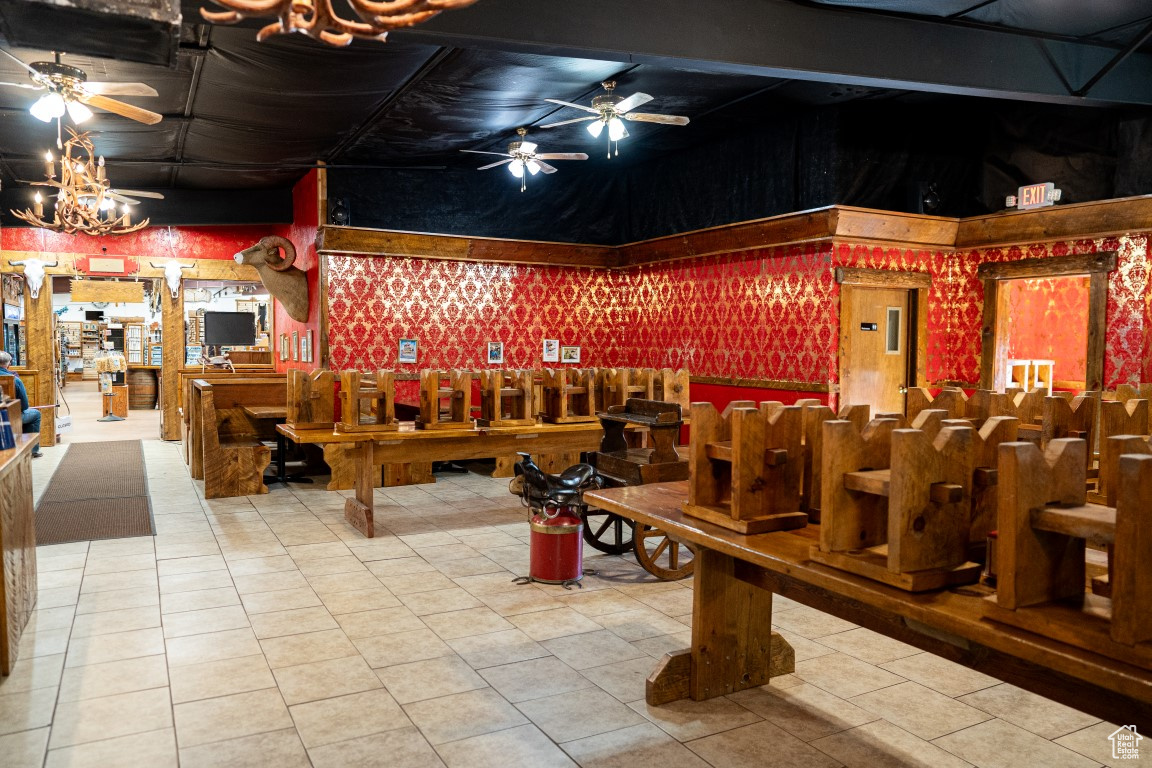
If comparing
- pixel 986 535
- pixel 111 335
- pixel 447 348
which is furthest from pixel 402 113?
pixel 111 335

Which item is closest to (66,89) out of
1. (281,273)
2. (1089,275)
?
(281,273)

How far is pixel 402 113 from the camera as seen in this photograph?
7.73 meters

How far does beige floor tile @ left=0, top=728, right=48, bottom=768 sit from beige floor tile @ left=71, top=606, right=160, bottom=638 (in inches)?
46.1

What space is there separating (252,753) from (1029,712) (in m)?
3.27

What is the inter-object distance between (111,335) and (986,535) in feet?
96.9

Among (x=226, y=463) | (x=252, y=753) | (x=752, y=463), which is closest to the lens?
(x=752, y=463)

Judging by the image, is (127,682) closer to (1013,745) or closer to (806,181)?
(1013,745)

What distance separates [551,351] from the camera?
1118 cm

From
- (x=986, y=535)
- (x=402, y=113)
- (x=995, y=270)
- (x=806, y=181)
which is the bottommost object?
(x=986, y=535)

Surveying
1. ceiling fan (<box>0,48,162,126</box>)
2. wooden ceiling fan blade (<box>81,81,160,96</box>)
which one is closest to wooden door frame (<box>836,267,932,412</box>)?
wooden ceiling fan blade (<box>81,81,160,96</box>)

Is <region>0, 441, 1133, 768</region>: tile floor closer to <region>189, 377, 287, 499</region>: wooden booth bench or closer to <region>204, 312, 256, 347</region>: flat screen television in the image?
<region>189, 377, 287, 499</region>: wooden booth bench

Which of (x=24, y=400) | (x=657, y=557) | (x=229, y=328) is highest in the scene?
(x=229, y=328)

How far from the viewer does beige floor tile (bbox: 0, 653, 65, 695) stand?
12.0 feet

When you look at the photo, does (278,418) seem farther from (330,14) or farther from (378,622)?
(330,14)
